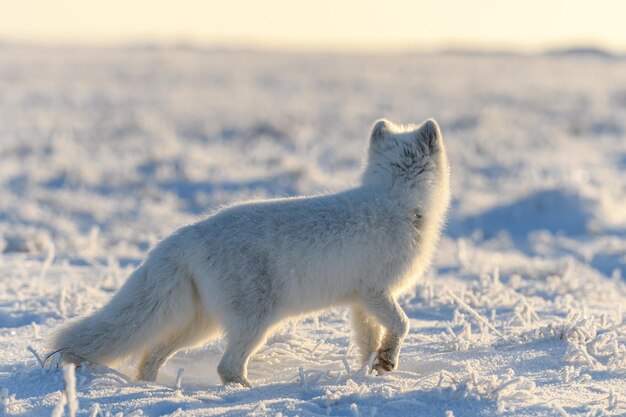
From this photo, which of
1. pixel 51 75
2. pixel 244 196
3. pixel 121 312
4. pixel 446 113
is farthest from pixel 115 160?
pixel 51 75

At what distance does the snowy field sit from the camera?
3.89 meters

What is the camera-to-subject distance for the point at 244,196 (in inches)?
490

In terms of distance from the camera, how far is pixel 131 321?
412cm

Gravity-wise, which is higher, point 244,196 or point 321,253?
point 321,253

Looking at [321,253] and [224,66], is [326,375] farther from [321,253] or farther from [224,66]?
[224,66]

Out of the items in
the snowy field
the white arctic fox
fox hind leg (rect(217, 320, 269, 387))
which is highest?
the white arctic fox

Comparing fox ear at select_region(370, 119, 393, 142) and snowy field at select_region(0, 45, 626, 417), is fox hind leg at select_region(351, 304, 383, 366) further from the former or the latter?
fox ear at select_region(370, 119, 393, 142)

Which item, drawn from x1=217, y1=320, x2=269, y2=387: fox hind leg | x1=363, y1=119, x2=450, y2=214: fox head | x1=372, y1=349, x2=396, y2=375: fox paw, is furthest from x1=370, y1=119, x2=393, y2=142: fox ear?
x1=217, y1=320, x2=269, y2=387: fox hind leg

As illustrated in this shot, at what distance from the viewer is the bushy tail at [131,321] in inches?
161

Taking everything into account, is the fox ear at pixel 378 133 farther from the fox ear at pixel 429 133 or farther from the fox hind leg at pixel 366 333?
the fox hind leg at pixel 366 333

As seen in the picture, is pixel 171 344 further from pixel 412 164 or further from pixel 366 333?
pixel 412 164

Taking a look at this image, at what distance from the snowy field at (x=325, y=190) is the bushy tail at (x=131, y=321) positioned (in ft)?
0.35

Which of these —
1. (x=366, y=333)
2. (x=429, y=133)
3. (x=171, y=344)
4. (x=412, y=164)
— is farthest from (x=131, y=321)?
(x=429, y=133)

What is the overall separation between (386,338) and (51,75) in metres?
29.5
